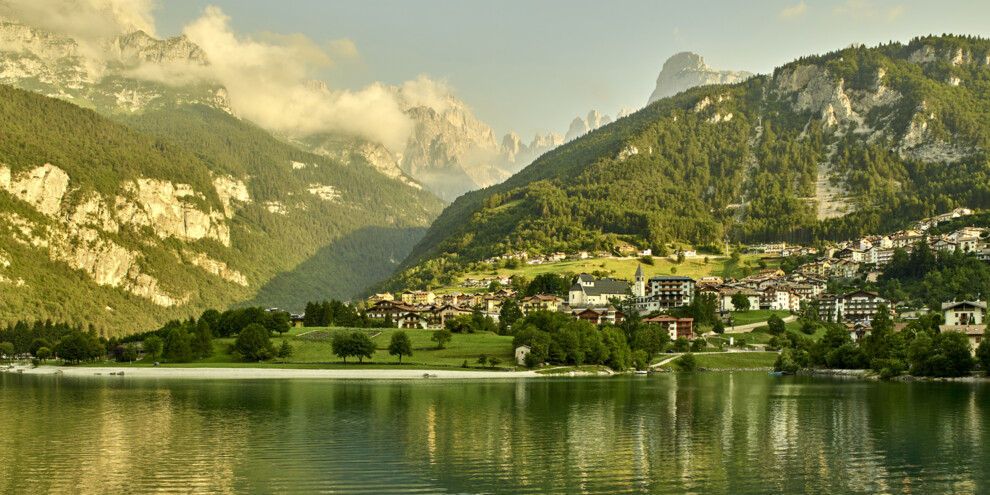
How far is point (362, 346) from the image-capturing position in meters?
115

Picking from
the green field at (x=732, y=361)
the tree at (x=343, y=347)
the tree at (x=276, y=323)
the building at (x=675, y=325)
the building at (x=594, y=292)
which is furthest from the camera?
the building at (x=594, y=292)

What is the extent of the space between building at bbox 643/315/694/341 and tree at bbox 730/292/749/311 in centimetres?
1546

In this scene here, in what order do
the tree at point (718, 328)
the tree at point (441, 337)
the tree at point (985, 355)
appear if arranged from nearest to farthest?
the tree at point (985, 355)
the tree at point (441, 337)
the tree at point (718, 328)

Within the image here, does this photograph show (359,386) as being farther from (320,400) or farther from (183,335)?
(183,335)

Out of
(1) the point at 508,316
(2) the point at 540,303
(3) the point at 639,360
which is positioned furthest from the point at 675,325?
(2) the point at 540,303

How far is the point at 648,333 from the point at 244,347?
204 feet

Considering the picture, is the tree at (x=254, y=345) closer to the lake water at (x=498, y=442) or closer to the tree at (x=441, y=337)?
the tree at (x=441, y=337)

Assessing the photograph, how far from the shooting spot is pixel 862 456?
40.2 metres

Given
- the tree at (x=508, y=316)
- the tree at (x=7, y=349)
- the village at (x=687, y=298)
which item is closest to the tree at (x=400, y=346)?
the tree at (x=508, y=316)

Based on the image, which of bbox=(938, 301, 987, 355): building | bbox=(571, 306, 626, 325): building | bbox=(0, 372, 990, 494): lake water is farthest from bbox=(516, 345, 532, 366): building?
bbox=(938, 301, 987, 355): building

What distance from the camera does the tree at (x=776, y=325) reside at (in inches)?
5822

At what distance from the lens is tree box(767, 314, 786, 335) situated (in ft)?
485

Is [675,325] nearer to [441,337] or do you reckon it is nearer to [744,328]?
[744,328]

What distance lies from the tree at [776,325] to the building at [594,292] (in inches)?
1472
